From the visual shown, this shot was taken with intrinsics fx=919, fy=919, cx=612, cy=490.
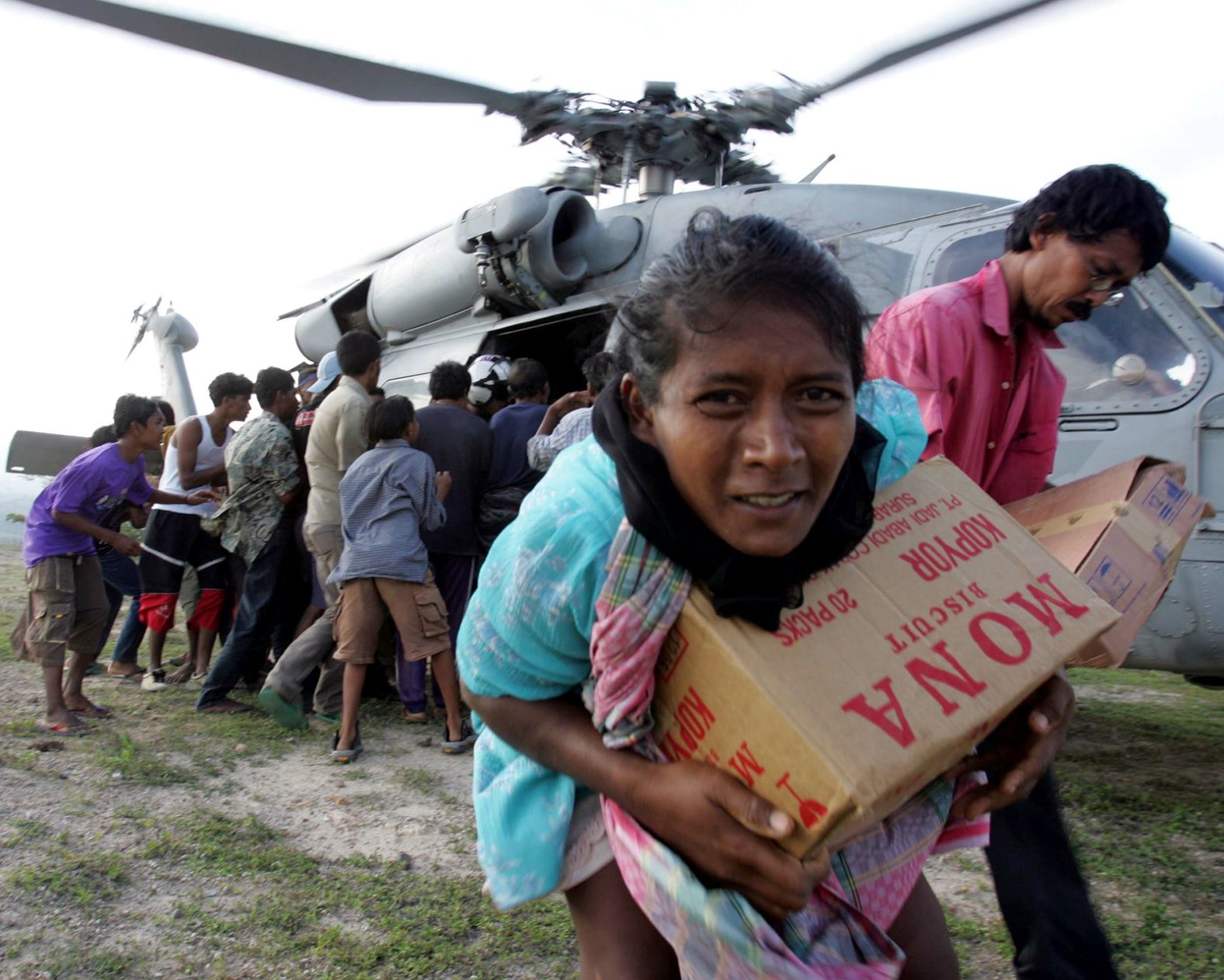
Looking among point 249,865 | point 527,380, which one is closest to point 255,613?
point 527,380

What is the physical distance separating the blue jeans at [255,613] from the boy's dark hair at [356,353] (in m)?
1.02

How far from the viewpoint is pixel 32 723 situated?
449 centimetres

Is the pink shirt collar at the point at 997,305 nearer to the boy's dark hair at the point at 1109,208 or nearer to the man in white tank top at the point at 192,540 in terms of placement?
the boy's dark hair at the point at 1109,208

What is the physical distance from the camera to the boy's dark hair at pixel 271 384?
5.31 metres

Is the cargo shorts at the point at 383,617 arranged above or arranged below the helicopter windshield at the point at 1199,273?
below

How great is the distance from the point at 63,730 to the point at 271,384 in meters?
2.10

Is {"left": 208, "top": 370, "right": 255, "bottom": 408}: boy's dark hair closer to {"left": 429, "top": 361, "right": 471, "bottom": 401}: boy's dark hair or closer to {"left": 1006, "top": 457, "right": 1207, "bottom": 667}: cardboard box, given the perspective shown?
{"left": 429, "top": 361, "right": 471, "bottom": 401}: boy's dark hair

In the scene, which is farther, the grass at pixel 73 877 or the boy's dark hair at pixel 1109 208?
the grass at pixel 73 877

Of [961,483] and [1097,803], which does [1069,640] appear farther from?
[1097,803]

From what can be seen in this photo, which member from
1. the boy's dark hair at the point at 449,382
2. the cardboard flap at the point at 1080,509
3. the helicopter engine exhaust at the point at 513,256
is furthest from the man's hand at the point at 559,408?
the cardboard flap at the point at 1080,509

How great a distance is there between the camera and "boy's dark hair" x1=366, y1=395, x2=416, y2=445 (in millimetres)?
4531

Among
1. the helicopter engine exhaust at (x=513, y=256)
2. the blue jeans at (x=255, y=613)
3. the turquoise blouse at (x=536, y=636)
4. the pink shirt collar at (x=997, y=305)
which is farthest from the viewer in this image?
the helicopter engine exhaust at (x=513, y=256)

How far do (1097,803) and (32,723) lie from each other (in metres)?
4.80

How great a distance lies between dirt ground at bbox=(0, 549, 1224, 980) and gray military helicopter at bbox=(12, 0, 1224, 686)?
60.0 inches
